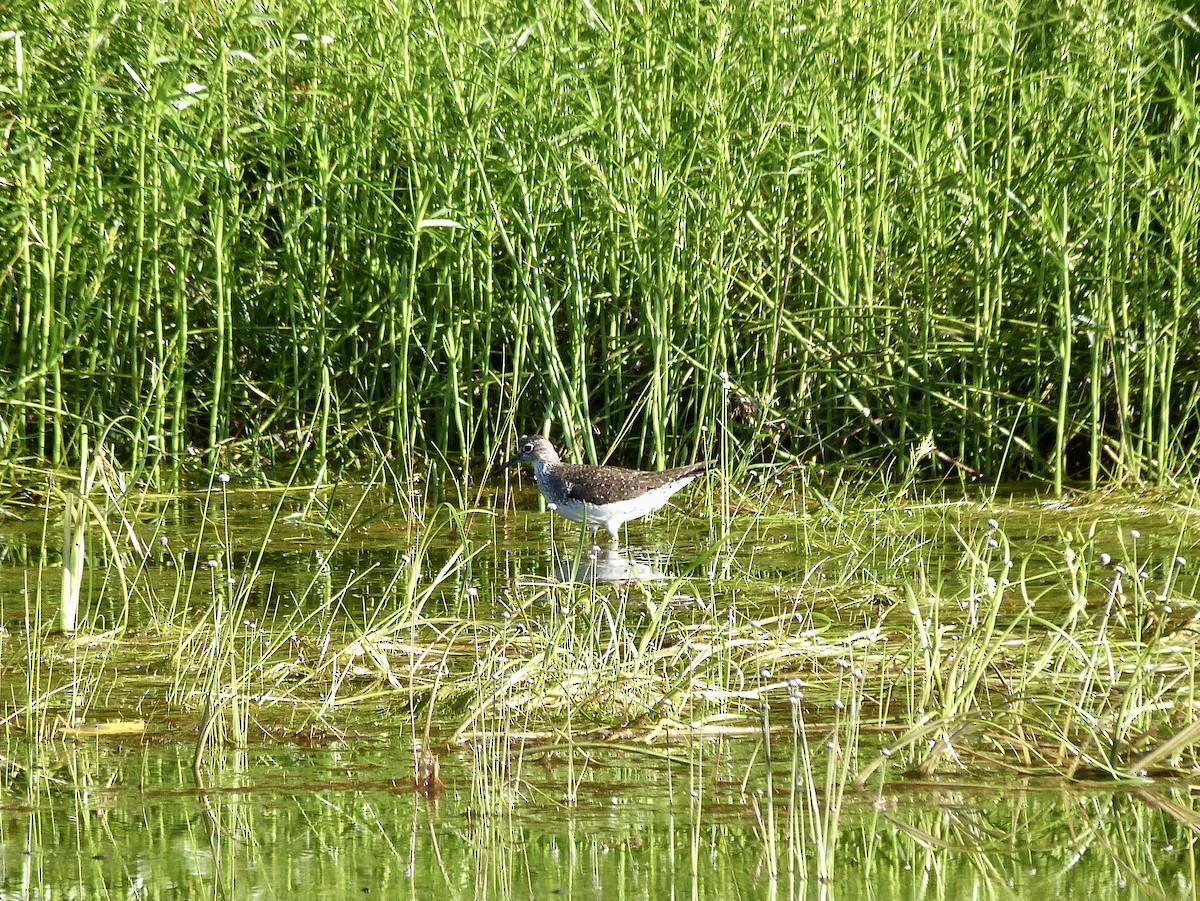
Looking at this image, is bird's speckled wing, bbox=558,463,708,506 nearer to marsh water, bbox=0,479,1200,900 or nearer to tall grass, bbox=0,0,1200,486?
tall grass, bbox=0,0,1200,486

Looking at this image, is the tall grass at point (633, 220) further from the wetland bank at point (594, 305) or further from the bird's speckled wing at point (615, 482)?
the bird's speckled wing at point (615, 482)

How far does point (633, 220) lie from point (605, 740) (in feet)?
11.1

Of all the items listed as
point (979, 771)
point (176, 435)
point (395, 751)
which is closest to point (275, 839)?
point (395, 751)

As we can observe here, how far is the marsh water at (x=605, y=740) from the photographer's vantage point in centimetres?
323

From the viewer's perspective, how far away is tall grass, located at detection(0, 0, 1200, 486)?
6.98m

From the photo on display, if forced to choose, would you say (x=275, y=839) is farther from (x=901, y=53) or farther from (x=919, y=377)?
(x=901, y=53)

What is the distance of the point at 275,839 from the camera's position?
3391 mm

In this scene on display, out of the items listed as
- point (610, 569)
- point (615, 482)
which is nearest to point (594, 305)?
point (615, 482)

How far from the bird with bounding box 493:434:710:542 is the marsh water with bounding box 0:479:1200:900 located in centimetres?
74

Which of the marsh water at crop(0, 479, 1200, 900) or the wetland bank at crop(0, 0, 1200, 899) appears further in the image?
the wetland bank at crop(0, 0, 1200, 899)

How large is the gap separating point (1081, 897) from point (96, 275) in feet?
17.6

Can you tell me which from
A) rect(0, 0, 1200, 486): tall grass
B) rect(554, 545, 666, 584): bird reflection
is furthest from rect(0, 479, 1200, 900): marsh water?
rect(0, 0, 1200, 486): tall grass

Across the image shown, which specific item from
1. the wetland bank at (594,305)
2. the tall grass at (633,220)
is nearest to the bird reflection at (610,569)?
the wetland bank at (594,305)

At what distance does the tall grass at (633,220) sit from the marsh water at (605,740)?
156 cm
